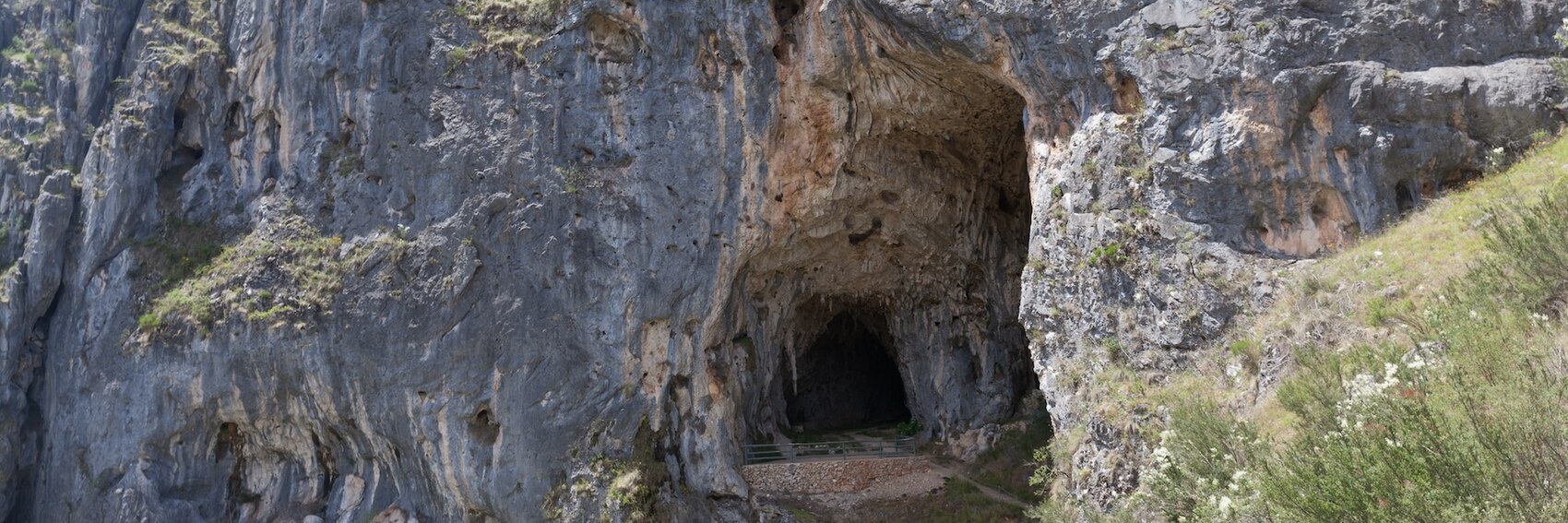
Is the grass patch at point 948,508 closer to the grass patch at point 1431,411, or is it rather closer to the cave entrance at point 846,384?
the grass patch at point 1431,411

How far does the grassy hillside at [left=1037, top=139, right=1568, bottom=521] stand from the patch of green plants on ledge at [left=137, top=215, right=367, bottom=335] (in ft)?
46.9

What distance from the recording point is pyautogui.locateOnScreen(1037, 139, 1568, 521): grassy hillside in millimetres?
6328

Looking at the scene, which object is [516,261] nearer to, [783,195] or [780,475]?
[783,195]

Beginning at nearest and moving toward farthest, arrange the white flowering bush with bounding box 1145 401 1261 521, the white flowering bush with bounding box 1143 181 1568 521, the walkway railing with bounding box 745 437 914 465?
the white flowering bush with bounding box 1143 181 1568 521 → the white flowering bush with bounding box 1145 401 1261 521 → the walkway railing with bounding box 745 437 914 465

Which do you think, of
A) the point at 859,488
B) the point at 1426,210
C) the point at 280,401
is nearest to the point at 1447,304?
the point at 1426,210

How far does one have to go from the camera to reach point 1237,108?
543 inches

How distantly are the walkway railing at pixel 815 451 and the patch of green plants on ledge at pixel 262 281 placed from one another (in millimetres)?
8680

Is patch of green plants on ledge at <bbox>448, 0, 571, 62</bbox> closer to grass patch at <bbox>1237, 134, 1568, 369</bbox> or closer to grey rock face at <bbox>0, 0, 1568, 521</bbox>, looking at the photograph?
grey rock face at <bbox>0, 0, 1568, 521</bbox>

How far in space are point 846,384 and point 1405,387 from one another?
21.8m

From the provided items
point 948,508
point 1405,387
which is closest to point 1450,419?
point 1405,387

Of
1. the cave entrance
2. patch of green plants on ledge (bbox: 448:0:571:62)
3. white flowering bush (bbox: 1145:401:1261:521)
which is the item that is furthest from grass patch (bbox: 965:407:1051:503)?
patch of green plants on ledge (bbox: 448:0:571:62)

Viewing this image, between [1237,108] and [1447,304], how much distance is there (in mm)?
5352

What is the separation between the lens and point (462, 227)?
17.9 metres

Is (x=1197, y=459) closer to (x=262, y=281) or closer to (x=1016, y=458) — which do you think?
(x=1016, y=458)
